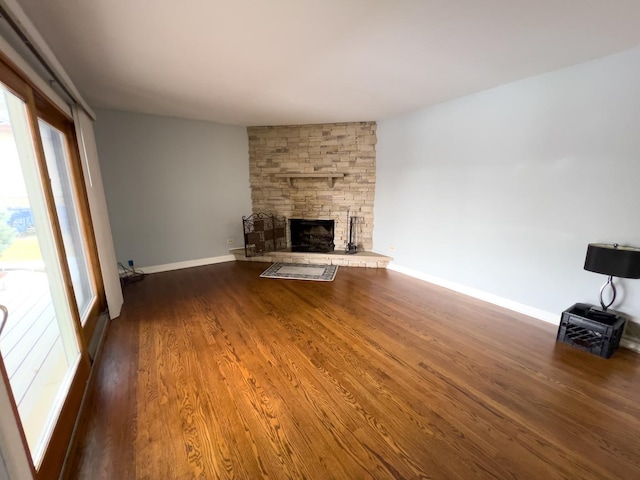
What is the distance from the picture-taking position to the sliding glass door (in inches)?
51.3

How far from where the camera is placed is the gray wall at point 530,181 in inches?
86.2

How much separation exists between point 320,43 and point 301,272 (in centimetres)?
310

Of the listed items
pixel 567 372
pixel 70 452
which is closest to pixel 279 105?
pixel 70 452

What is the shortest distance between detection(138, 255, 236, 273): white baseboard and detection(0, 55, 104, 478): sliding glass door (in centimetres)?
243

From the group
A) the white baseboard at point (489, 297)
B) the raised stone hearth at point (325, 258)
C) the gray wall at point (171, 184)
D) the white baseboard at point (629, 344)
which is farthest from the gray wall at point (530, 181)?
the gray wall at point (171, 184)

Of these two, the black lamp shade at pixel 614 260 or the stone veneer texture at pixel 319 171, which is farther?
the stone veneer texture at pixel 319 171

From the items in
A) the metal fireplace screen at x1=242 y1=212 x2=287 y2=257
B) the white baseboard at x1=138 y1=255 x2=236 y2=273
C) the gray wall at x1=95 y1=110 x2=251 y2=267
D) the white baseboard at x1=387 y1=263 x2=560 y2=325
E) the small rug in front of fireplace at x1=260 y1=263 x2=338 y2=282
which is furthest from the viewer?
the metal fireplace screen at x1=242 y1=212 x2=287 y2=257

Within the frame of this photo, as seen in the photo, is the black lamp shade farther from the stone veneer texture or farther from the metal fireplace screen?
the metal fireplace screen

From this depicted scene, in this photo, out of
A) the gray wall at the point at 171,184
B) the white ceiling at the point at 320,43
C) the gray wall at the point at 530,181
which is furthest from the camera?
the gray wall at the point at 171,184

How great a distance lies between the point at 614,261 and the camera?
2037 mm

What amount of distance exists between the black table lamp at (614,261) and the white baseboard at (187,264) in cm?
485

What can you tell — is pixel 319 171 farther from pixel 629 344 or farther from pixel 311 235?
pixel 629 344

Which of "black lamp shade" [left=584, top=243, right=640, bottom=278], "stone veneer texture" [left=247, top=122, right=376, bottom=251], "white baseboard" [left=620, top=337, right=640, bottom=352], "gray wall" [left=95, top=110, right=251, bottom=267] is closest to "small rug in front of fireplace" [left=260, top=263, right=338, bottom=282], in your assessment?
"stone veneer texture" [left=247, top=122, right=376, bottom=251]

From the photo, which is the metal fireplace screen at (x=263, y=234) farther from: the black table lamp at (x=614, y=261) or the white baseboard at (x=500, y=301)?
the black table lamp at (x=614, y=261)
